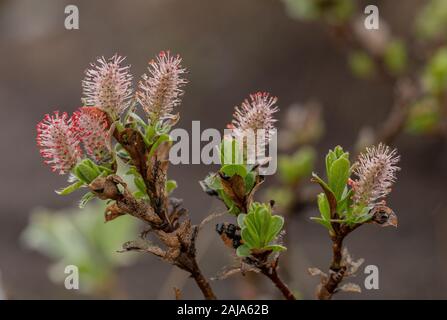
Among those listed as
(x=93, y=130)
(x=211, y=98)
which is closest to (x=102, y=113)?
(x=93, y=130)

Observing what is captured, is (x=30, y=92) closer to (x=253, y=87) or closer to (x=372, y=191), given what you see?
(x=253, y=87)

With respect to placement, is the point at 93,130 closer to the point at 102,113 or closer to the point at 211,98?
the point at 102,113

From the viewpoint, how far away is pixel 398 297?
169 centimetres

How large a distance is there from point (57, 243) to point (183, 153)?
71 centimetres

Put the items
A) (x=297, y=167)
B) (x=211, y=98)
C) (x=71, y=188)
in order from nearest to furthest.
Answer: (x=71, y=188) < (x=297, y=167) < (x=211, y=98)

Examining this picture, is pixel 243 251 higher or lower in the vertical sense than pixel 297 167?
lower

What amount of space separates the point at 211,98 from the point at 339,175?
2323 mm

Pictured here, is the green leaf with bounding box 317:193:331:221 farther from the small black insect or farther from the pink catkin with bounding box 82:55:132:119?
the pink catkin with bounding box 82:55:132:119

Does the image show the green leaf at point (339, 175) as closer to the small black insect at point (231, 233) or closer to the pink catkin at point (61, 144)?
the small black insect at point (231, 233)

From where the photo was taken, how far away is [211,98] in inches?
112

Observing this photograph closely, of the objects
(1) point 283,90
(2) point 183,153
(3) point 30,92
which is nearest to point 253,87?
(1) point 283,90

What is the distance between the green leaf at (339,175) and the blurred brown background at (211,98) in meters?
1.01

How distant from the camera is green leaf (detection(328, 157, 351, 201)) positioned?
54 centimetres
